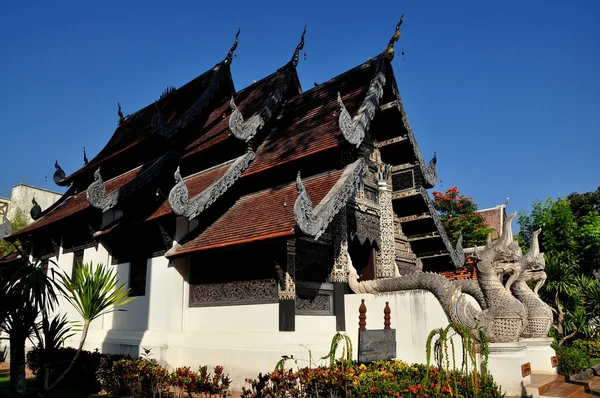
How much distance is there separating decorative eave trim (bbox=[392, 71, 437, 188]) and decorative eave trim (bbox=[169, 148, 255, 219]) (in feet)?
11.8

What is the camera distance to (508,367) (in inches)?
288

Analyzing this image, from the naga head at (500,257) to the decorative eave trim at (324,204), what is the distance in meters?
2.59

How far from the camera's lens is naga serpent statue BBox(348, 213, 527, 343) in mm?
7875

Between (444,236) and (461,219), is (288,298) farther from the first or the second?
(461,219)

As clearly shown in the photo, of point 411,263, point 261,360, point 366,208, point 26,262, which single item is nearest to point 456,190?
point 411,263

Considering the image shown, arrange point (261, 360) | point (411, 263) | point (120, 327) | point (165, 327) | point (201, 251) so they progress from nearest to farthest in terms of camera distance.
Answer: point (261, 360), point (201, 251), point (165, 327), point (120, 327), point (411, 263)

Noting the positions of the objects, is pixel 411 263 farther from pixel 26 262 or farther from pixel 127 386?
pixel 26 262

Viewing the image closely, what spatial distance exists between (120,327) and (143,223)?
8.69 ft

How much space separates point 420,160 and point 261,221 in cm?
465

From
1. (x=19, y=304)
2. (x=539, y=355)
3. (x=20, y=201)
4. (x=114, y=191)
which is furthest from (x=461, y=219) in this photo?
(x=20, y=201)

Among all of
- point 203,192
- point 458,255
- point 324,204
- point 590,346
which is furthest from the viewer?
point 590,346

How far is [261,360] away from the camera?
814 centimetres

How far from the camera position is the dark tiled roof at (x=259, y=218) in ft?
27.7

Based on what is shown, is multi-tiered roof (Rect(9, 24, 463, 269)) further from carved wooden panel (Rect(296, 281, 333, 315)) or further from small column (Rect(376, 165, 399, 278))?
carved wooden panel (Rect(296, 281, 333, 315))
